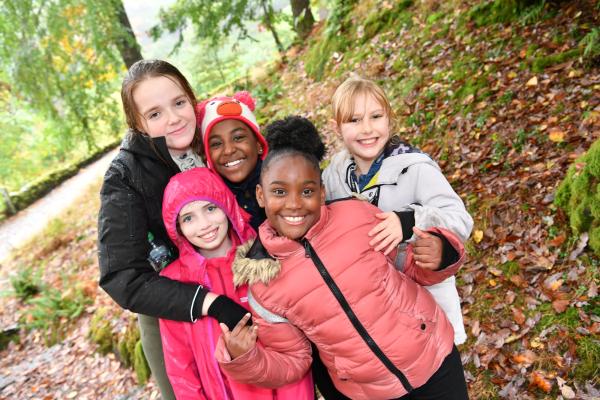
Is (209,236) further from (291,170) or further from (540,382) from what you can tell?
(540,382)

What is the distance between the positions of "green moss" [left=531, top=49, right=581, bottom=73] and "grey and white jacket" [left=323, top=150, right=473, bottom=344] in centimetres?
397

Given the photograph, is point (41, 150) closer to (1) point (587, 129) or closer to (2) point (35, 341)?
(2) point (35, 341)

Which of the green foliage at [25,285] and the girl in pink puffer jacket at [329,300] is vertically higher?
the girl in pink puffer jacket at [329,300]

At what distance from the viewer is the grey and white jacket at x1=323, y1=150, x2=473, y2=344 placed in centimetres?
203

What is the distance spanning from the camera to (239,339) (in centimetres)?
191

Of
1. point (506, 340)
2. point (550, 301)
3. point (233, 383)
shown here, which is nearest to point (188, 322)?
point (233, 383)

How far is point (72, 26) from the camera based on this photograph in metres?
8.27

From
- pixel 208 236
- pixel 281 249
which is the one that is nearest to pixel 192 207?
pixel 208 236

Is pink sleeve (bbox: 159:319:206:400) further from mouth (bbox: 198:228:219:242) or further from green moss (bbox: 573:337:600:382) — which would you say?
green moss (bbox: 573:337:600:382)

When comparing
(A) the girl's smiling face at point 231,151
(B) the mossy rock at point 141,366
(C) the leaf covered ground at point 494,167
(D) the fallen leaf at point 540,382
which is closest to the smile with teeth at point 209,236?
(A) the girl's smiling face at point 231,151

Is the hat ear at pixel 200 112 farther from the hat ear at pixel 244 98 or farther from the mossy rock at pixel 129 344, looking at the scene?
the mossy rock at pixel 129 344

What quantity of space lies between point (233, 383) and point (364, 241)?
3.77 feet

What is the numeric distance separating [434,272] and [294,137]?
988 millimetres

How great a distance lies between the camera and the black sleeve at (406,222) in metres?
1.99
